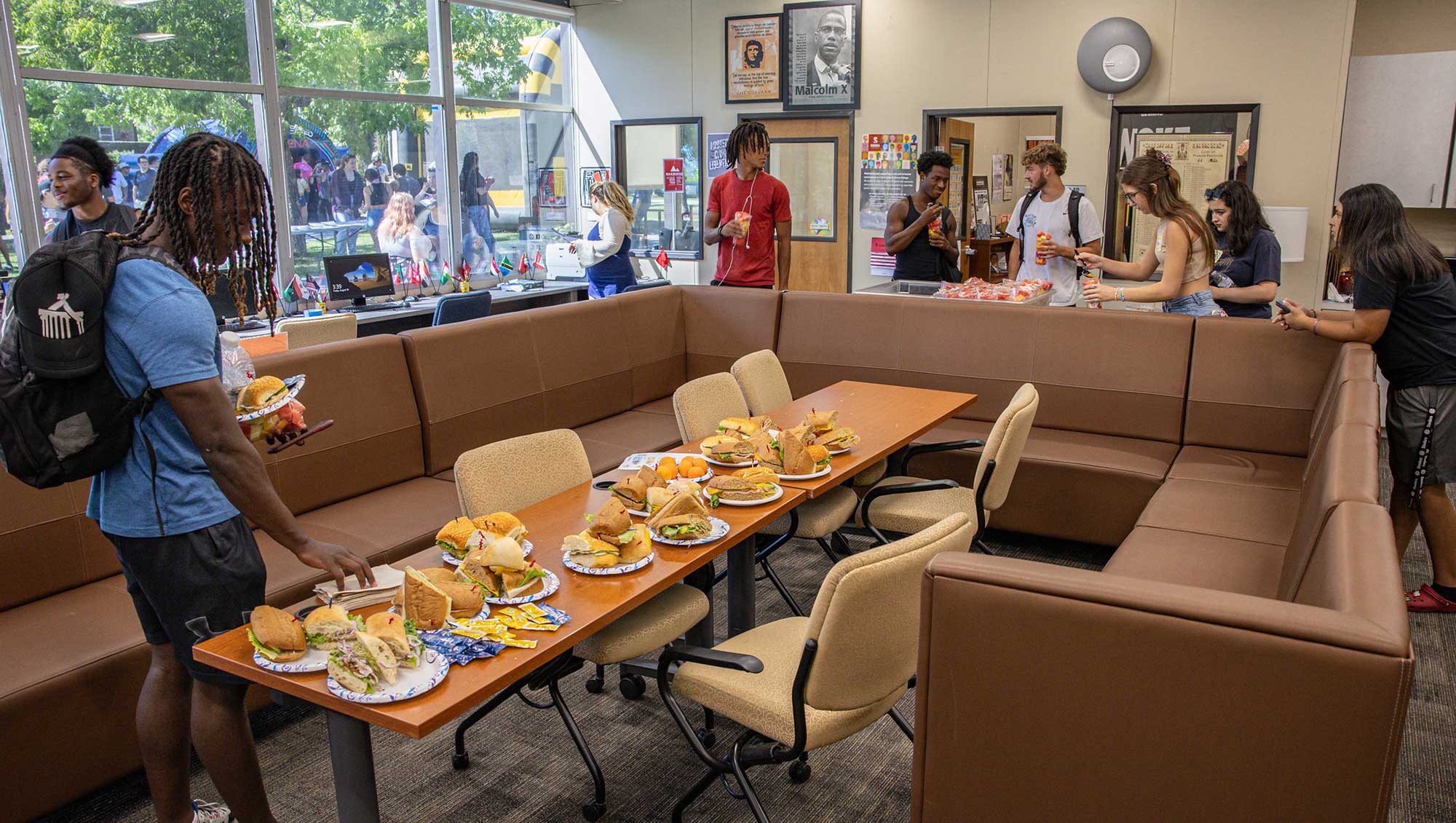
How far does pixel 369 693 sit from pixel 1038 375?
386 centimetres

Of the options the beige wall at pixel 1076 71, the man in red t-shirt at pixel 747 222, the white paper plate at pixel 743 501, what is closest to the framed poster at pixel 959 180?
the beige wall at pixel 1076 71

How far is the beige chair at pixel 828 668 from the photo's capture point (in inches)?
83.9

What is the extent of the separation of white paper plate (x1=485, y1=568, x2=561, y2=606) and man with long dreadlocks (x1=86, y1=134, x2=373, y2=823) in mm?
294

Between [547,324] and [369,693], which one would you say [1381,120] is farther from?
[369,693]

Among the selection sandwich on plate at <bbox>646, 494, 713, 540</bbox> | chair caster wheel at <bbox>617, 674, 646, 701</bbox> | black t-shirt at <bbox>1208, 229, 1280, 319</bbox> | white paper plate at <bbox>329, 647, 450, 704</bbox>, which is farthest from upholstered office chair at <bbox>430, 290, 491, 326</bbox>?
white paper plate at <bbox>329, 647, 450, 704</bbox>

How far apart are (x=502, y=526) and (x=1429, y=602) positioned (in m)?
3.67

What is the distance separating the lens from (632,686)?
128 inches

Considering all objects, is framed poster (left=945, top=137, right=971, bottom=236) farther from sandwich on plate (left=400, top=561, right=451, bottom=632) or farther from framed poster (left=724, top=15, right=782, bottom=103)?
sandwich on plate (left=400, top=561, right=451, bottom=632)

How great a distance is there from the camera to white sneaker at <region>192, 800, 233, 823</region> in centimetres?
246

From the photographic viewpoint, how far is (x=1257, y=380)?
4570 mm

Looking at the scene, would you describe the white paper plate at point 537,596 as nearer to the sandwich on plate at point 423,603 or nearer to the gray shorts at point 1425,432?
the sandwich on plate at point 423,603

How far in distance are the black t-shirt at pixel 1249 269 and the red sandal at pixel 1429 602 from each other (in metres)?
1.43

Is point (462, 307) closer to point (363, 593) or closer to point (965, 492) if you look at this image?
point (965, 492)

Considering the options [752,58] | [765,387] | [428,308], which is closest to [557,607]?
[765,387]
